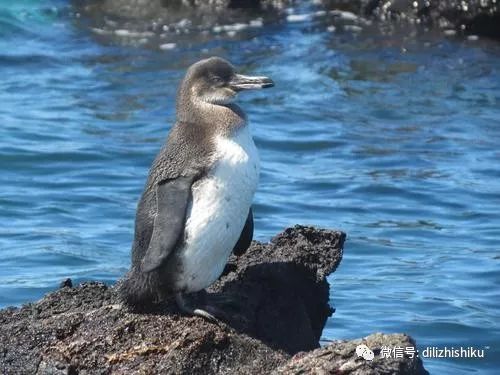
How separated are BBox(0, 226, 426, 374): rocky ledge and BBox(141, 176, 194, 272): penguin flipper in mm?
279

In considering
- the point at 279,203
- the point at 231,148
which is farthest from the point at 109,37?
the point at 231,148

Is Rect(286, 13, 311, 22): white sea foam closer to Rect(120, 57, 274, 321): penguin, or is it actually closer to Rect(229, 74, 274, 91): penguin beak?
Rect(229, 74, 274, 91): penguin beak

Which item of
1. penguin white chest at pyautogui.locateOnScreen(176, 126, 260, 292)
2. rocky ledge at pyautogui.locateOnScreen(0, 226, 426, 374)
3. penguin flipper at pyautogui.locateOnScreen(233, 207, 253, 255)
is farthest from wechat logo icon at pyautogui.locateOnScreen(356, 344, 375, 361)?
penguin flipper at pyautogui.locateOnScreen(233, 207, 253, 255)

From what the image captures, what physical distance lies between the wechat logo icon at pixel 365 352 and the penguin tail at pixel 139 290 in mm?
1400

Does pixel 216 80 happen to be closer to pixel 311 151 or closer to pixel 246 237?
pixel 246 237

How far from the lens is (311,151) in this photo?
13383mm

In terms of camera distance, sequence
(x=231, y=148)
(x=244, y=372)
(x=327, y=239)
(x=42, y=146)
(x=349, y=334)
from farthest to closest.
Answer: (x=42, y=146), (x=349, y=334), (x=327, y=239), (x=231, y=148), (x=244, y=372)

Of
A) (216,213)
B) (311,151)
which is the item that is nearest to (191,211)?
(216,213)

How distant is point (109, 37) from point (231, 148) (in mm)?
10884

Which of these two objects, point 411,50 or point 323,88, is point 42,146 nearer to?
point 323,88

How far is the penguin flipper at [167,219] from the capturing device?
→ 6551 mm

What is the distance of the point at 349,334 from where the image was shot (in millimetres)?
8578

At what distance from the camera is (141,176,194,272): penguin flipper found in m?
6.55

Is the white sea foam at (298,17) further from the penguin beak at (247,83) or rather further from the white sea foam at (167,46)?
the penguin beak at (247,83)
